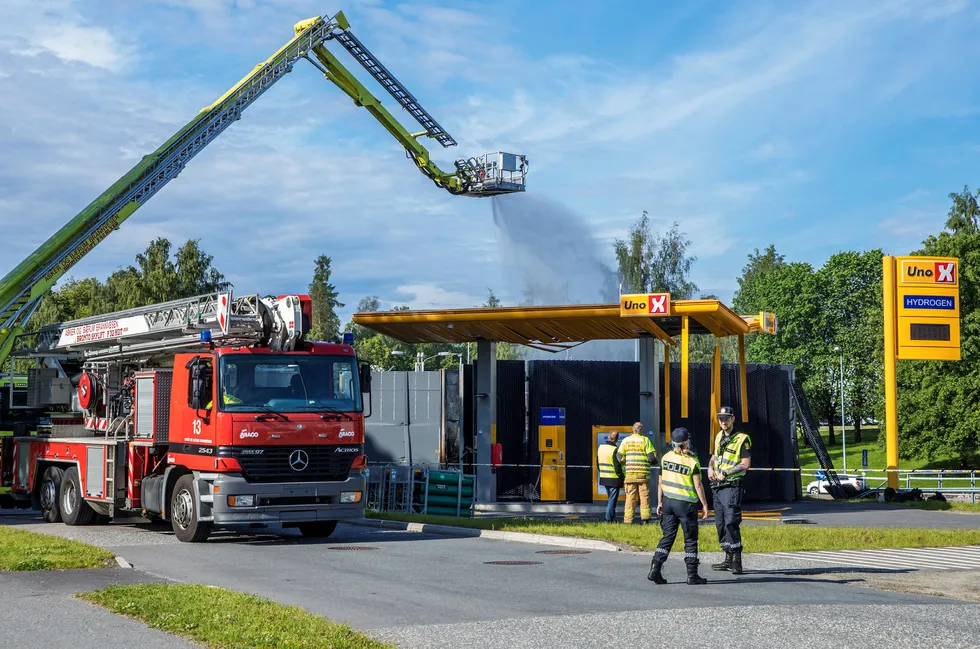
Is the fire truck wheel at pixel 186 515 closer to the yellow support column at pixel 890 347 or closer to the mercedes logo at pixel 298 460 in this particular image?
the mercedes logo at pixel 298 460

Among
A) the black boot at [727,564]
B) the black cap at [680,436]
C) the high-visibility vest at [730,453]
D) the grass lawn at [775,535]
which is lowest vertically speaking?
the grass lawn at [775,535]

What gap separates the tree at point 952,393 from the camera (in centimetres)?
5209

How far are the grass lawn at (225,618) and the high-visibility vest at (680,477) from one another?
14.5ft

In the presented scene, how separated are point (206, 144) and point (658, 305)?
41.1 ft

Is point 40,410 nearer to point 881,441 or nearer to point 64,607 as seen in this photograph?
point 64,607

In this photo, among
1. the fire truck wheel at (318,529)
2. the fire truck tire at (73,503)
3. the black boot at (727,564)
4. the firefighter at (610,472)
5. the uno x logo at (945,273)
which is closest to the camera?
the black boot at (727,564)

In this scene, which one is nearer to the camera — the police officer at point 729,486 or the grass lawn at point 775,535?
the police officer at point 729,486

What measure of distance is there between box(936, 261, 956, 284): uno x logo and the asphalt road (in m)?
16.2

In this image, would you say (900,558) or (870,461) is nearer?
(900,558)

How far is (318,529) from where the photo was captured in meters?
17.8

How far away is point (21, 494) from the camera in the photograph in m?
21.9

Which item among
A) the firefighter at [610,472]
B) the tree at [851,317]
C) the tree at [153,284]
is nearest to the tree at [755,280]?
the tree at [851,317]

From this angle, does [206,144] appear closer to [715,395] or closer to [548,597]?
[715,395]

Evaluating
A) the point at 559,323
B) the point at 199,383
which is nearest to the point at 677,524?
the point at 199,383
